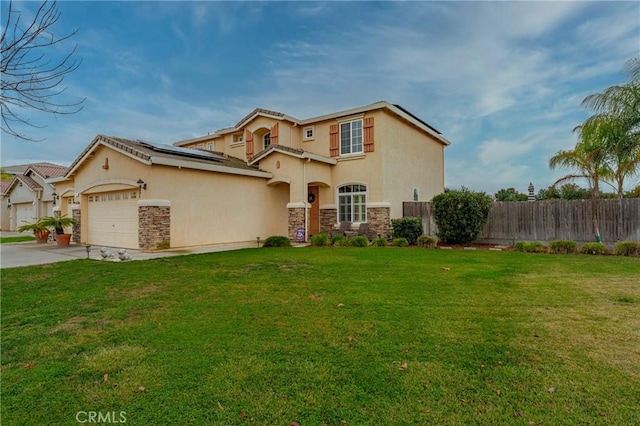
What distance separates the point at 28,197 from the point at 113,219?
16.4 m

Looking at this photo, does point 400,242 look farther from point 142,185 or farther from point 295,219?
point 142,185

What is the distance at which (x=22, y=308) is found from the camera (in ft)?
17.3

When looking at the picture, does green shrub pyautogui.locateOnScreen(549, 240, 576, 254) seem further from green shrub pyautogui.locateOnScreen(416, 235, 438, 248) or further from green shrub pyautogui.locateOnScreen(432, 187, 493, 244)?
green shrub pyautogui.locateOnScreen(416, 235, 438, 248)

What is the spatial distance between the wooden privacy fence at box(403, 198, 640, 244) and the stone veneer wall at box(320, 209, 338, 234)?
468cm

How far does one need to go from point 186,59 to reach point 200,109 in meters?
5.89

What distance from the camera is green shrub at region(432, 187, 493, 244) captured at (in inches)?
525

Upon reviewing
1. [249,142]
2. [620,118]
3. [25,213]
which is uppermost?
[249,142]

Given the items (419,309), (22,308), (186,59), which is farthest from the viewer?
(186,59)

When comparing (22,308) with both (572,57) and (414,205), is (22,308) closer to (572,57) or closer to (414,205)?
(414,205)

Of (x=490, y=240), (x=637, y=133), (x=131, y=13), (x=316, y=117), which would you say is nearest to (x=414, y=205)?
(x=490, y=240)

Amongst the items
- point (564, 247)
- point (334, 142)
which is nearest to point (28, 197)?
point (334, 142)

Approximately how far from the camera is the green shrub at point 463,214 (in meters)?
13.3

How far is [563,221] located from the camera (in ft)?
43.9

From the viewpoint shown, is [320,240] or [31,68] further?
[320,240]
